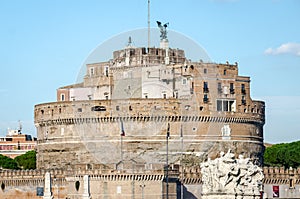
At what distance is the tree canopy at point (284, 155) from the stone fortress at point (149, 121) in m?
9.35

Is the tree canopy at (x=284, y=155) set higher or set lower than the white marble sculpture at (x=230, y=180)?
higher

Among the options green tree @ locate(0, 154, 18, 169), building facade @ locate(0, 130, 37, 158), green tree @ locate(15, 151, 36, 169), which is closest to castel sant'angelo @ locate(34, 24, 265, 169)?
green tree @ locate(0, 154, 18, 169)

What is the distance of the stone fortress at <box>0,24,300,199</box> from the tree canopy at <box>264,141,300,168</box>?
9354 mm

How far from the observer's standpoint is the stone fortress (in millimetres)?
64312

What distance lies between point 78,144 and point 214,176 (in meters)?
27.7

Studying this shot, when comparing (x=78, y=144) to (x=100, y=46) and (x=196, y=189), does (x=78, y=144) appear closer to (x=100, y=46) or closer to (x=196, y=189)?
(x=196, y=189)

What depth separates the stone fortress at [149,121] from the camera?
211 feet

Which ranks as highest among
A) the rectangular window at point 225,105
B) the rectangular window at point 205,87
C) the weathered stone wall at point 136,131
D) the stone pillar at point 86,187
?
the rectangular window at point 205,87

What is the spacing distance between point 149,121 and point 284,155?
56.5ft

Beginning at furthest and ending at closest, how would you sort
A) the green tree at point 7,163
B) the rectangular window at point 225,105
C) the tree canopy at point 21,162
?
1. the tree canopy at point 21,162
2. the green tree at point 7,163
3. the rectangular window at point 225,105

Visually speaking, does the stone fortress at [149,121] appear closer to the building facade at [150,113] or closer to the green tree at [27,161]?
the building facade at [150,113]

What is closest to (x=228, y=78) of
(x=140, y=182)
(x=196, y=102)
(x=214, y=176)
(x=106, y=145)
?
(x=196, y=102)

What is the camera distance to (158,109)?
64812 mm

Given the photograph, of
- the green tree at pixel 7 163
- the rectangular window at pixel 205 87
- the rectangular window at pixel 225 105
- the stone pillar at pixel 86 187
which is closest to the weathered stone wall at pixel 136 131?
the rectangular window at pixel 225 105
